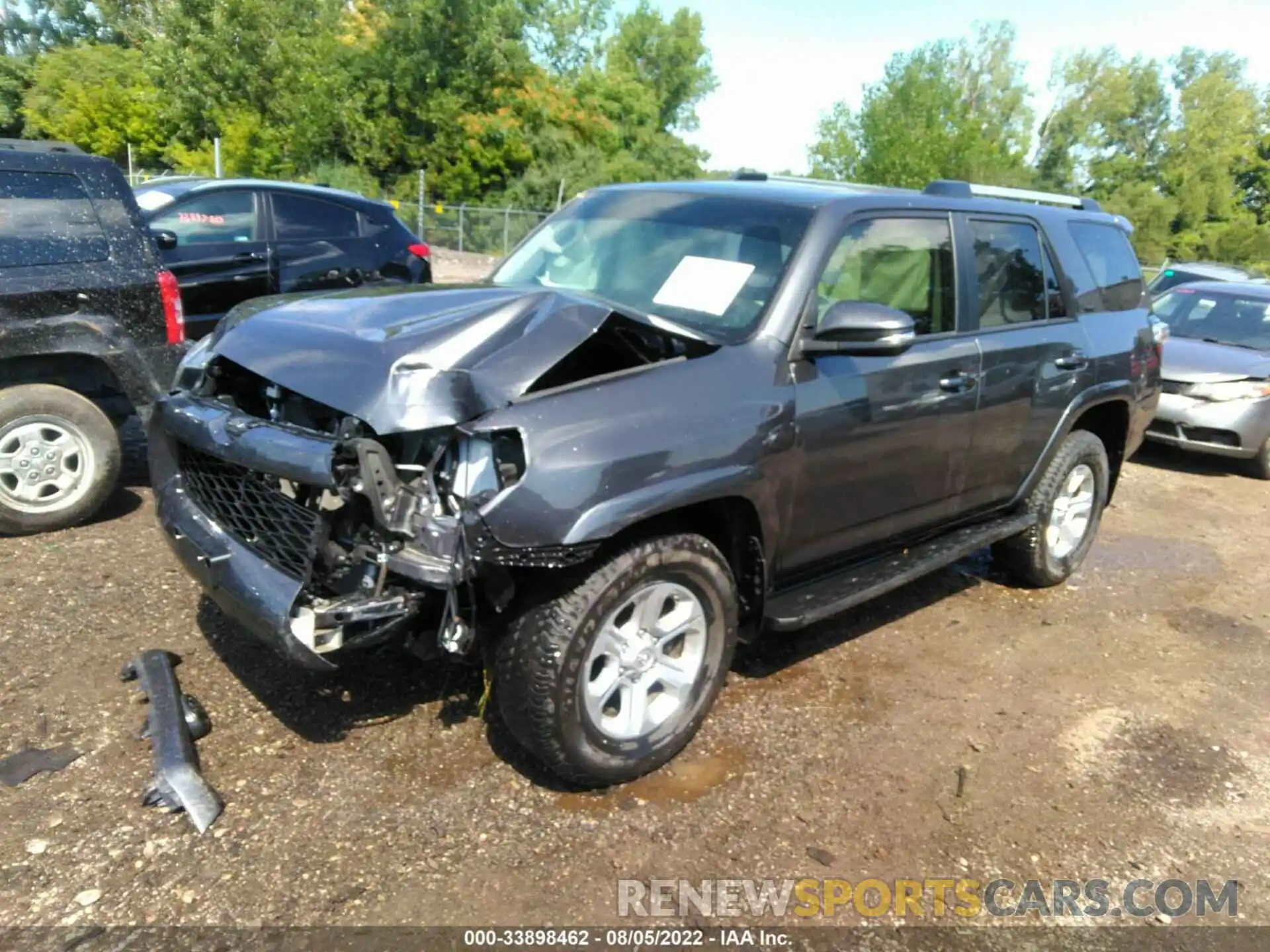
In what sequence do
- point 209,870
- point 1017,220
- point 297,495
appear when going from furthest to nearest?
point 1017,220 → point 297,495 → point 209,870

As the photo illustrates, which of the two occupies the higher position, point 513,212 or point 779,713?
point 513,212

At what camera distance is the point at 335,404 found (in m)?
2.88

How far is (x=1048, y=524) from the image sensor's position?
5.16 metres

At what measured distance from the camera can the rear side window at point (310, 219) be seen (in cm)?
797

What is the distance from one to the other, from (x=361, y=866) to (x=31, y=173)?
13.9 feet

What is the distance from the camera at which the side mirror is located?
11.3ft

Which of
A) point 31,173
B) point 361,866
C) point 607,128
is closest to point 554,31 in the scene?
point 607,128

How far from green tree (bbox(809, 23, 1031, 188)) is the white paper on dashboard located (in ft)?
132

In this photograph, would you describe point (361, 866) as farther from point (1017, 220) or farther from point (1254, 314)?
point (1254, 314)

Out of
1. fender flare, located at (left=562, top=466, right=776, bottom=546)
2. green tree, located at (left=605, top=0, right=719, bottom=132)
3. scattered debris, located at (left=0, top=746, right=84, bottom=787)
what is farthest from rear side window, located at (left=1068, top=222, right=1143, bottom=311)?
green tree, located at (left=605, top=0, right=719, bottom=132)

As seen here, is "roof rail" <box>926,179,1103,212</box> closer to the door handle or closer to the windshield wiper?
the door handle

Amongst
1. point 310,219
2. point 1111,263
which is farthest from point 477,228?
point 1111,263

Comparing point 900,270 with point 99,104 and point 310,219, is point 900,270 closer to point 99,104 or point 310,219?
point 310,219

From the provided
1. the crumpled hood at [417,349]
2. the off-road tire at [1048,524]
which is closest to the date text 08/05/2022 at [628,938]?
the crumpled hood at [417,349]
